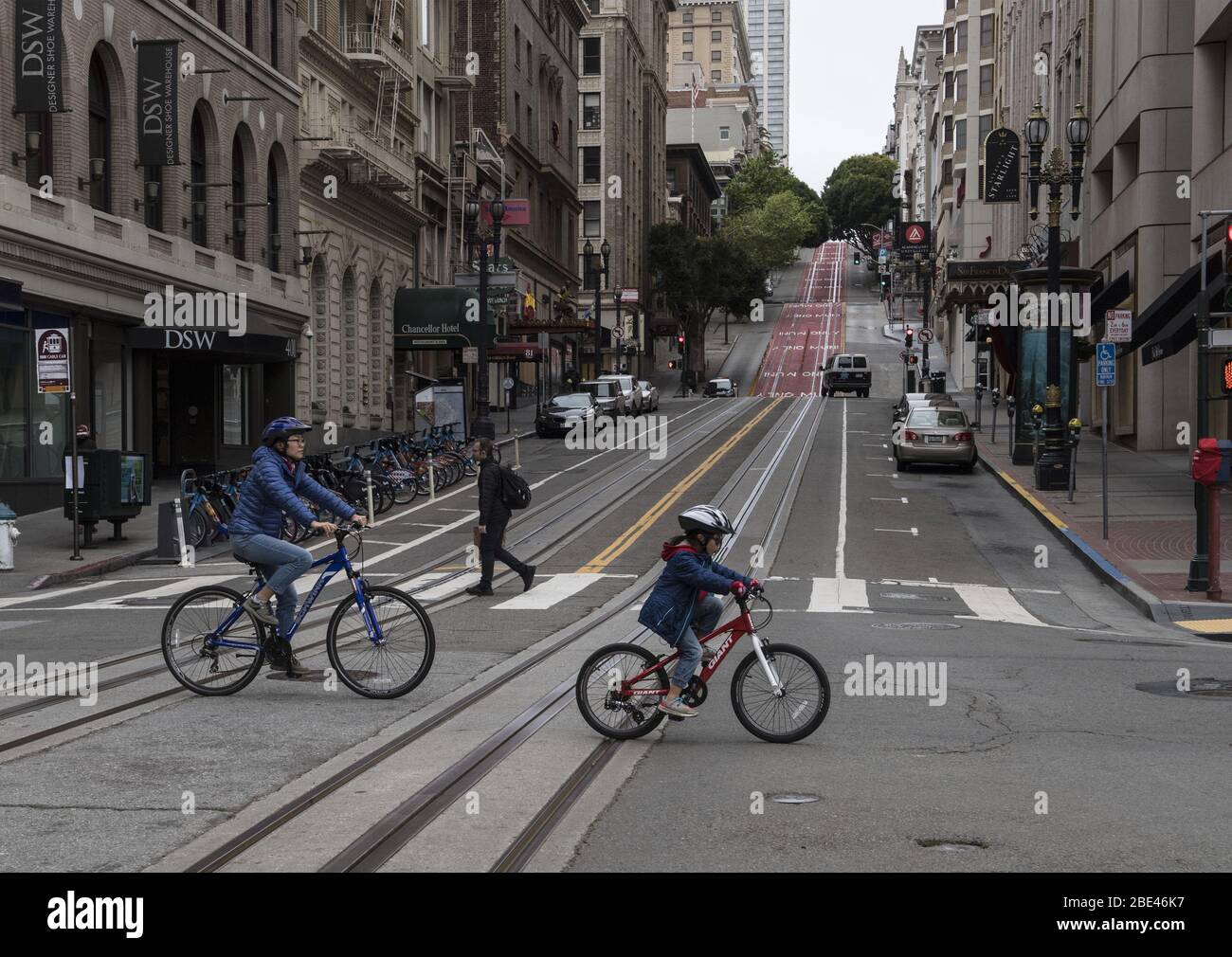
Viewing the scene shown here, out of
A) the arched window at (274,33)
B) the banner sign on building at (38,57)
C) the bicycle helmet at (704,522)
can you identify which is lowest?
the bicycle helmet at (704,522)

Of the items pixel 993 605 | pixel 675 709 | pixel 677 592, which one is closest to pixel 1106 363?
pixel 993 605

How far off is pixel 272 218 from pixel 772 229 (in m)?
109

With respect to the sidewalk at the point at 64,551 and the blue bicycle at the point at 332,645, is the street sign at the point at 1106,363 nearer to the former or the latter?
the sidewalk at the point at 64,551

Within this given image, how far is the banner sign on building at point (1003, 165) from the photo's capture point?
51250 millimetres

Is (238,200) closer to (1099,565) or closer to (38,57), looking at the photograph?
(38,57)

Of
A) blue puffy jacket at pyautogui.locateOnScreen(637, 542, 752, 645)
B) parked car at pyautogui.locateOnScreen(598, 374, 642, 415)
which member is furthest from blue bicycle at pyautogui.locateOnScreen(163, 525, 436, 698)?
parked car at pyautogui.locateOnScreen(598, 374, 642, 415)

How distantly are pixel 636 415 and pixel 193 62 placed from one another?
26640mm

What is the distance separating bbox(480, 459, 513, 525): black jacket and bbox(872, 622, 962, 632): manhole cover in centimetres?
506

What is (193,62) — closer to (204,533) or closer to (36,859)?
(204,533)

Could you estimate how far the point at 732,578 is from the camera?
29.7ft

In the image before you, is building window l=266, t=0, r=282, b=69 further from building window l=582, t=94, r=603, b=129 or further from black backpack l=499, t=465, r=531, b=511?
building window l=582, t=94, r=603, b=129

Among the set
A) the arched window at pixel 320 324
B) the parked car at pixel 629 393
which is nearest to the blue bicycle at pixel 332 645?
the arched window at pixel 320 324

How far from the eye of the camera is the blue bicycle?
10.6 m

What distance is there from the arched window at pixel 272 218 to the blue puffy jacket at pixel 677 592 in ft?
110
